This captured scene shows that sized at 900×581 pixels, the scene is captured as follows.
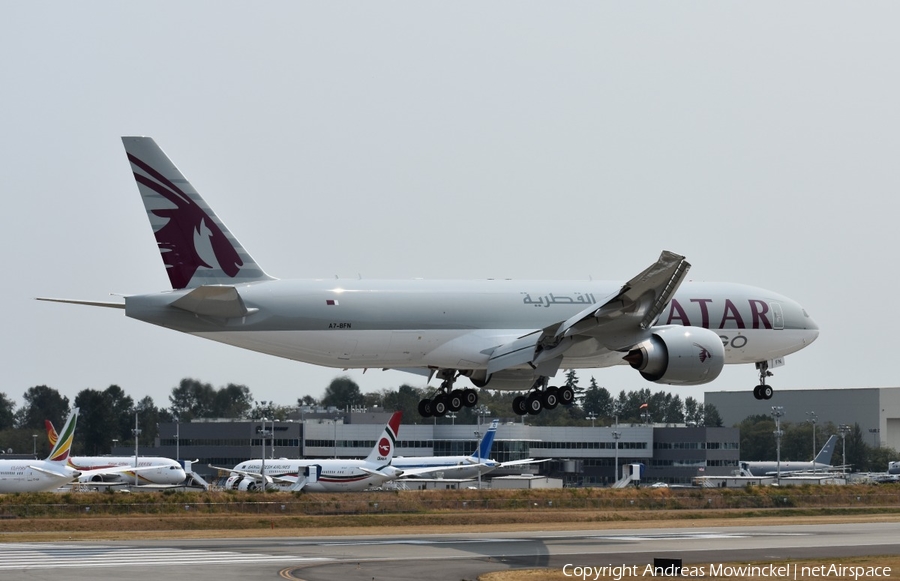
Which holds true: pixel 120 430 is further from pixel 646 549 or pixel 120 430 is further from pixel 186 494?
pixel 646 549

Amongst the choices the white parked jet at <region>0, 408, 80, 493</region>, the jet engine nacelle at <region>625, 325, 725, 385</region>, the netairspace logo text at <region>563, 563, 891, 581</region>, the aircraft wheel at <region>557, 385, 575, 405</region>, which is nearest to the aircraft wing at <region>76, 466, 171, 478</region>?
the white parked jet at <region>0, 408, 80, 493</region>

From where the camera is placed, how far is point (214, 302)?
43031 millimetres

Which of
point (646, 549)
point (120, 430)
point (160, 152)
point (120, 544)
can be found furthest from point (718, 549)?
point (120, 430)

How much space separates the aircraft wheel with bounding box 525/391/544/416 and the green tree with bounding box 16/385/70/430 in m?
130

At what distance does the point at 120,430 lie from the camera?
145 metres

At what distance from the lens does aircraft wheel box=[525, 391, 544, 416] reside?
47.4 m

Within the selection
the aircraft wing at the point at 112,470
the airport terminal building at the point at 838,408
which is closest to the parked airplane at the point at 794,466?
the airport terminal building at the point at 838,408

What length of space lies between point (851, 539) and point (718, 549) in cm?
803

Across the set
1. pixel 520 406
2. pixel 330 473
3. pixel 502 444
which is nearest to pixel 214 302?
pixel 520 406

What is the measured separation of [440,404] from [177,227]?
12594 millimetres

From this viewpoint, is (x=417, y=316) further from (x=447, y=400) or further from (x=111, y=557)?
(x=111, y=557)

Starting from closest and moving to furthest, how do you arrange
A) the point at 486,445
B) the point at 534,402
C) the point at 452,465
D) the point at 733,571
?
the point at 733,571, the point at 534,402, the point at 452,465, the point at 486,445

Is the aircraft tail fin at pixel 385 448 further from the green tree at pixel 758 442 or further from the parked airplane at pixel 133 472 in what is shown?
the green tree at pixel 758 442

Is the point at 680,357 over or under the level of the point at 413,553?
over
